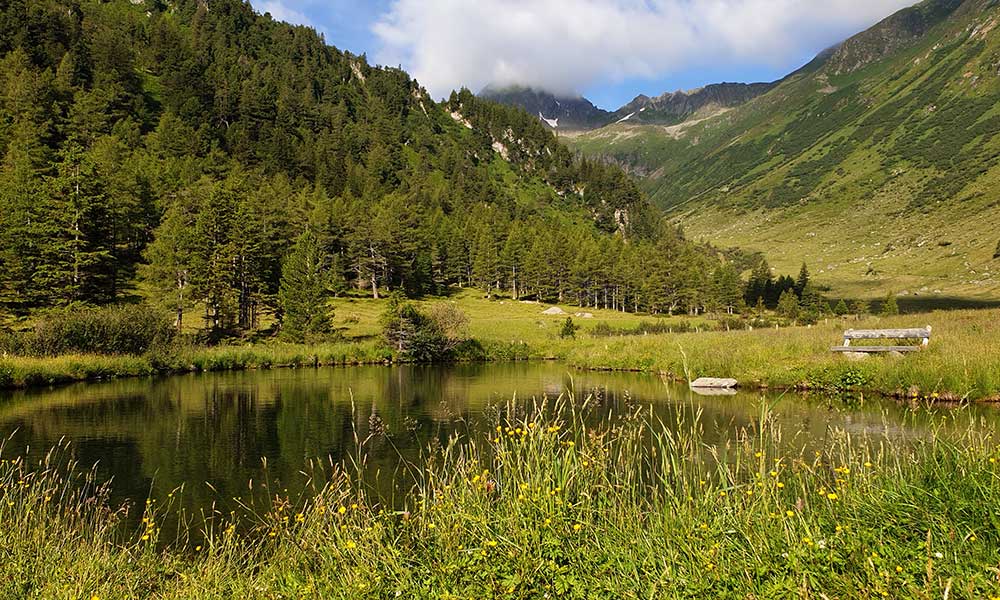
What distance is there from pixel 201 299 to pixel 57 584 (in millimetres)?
53598

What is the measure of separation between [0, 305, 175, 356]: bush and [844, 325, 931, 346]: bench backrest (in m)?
41.2

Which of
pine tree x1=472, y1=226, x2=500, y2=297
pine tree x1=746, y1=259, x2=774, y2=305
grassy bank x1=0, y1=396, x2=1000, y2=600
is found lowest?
grassy bank x1=0, y1=396, x2=1000, y2=600

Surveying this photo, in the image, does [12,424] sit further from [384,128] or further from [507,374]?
[384,128]

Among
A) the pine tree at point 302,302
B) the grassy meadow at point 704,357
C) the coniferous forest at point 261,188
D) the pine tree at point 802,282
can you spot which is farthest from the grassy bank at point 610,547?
the pine tree at point 802,282

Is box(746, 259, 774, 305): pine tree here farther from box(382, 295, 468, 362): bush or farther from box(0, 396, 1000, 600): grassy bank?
box(0, 396, 1000, 600): grassy bank

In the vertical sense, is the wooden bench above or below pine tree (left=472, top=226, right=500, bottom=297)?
below

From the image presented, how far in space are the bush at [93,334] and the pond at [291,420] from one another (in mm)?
4780

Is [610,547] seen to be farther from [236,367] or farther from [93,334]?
[236,367]

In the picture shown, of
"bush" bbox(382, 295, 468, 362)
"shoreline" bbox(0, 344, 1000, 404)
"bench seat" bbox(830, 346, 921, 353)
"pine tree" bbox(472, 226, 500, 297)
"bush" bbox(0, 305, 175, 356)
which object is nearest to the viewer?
"bench seat" bbox(830, 346, 921, 353)

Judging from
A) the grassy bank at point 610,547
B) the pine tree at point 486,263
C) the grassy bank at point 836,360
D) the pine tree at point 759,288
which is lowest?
the grassy bank at point 836,360

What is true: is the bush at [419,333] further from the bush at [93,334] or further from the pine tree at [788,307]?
the pine tree at [788,307]

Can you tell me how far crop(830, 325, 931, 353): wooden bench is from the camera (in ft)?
84.7

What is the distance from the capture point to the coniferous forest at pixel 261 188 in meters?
53.5

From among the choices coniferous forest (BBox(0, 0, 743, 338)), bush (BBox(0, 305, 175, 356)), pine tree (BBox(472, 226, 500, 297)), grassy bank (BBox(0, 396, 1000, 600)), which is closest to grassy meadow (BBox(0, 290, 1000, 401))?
bush (BBox(0, 305, 175, 356))
